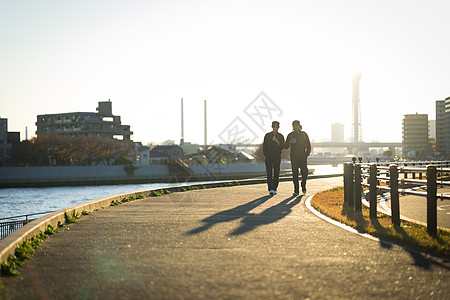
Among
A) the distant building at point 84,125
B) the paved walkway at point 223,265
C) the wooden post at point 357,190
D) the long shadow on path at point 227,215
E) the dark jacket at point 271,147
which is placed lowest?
the long shadow on path at point 227,215

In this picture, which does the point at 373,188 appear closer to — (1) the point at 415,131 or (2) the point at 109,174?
(2) the point at 109,174

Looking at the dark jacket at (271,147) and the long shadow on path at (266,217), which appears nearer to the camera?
the long shadow on path at (266,217)

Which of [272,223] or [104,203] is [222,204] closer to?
[104,203]

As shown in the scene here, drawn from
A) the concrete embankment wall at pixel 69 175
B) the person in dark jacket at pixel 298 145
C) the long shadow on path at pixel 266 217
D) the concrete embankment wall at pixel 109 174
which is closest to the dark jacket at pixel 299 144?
the person in dark jacket at pixel 298 145

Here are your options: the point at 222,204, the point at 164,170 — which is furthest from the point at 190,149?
the point at 222,204

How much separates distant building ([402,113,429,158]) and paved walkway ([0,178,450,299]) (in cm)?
18033

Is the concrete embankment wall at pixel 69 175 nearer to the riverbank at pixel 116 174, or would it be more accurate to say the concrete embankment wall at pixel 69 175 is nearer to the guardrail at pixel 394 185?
the riverbank at pixel 116 174

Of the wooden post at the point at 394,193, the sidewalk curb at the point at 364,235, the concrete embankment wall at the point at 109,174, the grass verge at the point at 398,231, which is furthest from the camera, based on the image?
the concrete embankment wall at the point at 109,174

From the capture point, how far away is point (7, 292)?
3627mm

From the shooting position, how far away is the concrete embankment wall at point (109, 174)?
228 ft

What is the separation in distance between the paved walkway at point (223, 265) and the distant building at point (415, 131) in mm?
180333

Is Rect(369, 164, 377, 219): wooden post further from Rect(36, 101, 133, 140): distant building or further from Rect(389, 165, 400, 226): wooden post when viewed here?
Rect(36, 101, 133, 140): distant building

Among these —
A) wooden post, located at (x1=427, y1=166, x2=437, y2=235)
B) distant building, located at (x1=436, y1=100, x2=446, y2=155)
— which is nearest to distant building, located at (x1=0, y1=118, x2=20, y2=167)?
wooden post, located at (x1=427, y1=166, x2=437, y2=235)

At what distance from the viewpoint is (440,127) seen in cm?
17538
